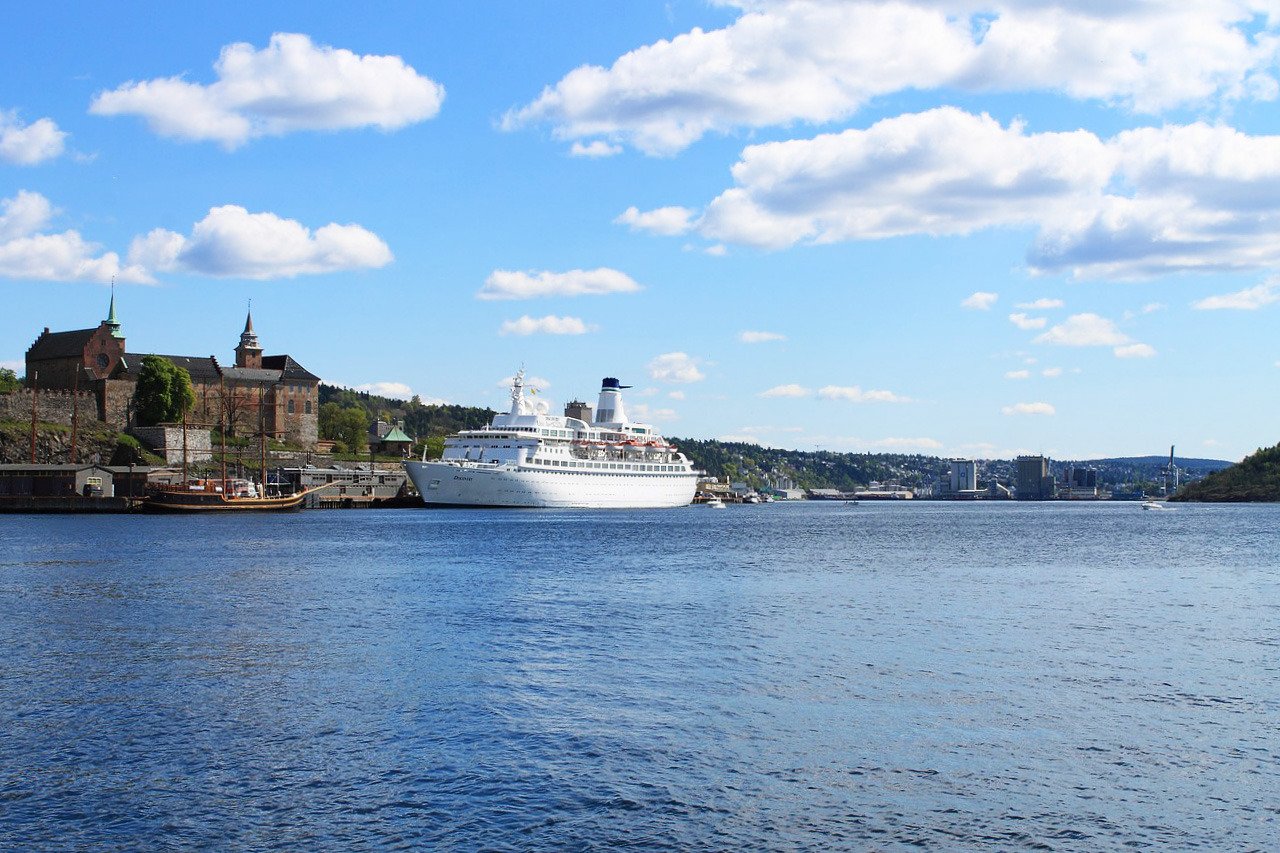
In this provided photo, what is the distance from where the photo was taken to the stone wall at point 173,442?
114125 mm

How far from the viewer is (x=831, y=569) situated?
45219 millimetres

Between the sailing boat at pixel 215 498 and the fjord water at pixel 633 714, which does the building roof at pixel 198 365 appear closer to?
the sailing boat at pixel 215 498

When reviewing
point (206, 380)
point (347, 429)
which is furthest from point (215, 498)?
point (347, 429)

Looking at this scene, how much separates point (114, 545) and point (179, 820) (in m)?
44.8

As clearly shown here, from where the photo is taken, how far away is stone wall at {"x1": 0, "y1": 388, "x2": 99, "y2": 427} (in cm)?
10500

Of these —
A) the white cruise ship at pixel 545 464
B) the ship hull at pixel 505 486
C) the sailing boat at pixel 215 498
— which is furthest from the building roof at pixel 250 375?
the ship hull at pixel 505 486

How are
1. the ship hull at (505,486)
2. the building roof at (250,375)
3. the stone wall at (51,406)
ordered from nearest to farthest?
the ship hull at (505,486) → the stone wall at (51,406) → the building roof at (250,375)

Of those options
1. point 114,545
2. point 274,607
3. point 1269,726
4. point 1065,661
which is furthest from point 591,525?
point 1269,726

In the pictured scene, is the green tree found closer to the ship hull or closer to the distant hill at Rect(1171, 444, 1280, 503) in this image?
the ship hull

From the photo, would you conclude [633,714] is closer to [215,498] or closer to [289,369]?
[215,498]

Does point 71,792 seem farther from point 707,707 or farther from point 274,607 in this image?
point 274,607

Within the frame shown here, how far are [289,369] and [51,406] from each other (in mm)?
33586

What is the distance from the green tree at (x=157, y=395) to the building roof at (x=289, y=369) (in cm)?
1827

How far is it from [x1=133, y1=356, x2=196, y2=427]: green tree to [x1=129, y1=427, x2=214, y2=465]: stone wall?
1826mm
